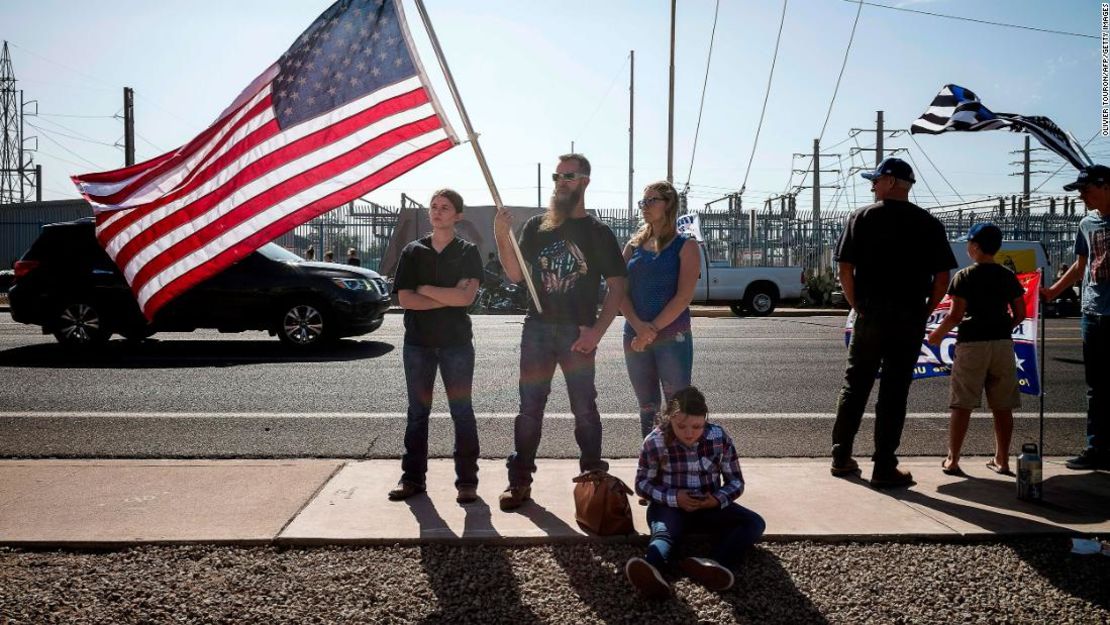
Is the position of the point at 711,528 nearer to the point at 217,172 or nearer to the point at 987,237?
the point at 987,237

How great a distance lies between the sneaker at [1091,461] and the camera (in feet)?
18.3

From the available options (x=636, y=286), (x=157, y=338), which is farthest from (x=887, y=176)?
(x=157, y=338)

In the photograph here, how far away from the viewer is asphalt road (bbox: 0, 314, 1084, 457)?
21.4 feet

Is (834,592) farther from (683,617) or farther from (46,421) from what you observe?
(46,421)

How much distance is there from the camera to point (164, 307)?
1292 centimetres

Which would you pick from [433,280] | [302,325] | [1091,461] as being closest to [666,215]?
[433,280]

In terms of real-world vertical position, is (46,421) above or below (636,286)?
below

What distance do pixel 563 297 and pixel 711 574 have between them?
1.69m

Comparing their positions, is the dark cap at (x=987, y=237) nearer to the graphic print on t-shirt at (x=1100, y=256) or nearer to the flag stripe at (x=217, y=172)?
the graphic print on t-shirt at (x=1100, y=256)

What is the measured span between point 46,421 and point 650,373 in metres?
5.17

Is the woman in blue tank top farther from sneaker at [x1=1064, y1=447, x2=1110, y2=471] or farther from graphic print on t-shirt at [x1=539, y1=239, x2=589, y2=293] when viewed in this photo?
sneaker at [x1=1064, y1=447, x2=1110, y2=471]

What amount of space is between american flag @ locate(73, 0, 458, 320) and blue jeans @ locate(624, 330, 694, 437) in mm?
1532

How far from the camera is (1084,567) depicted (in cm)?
389

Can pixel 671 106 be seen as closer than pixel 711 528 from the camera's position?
No
